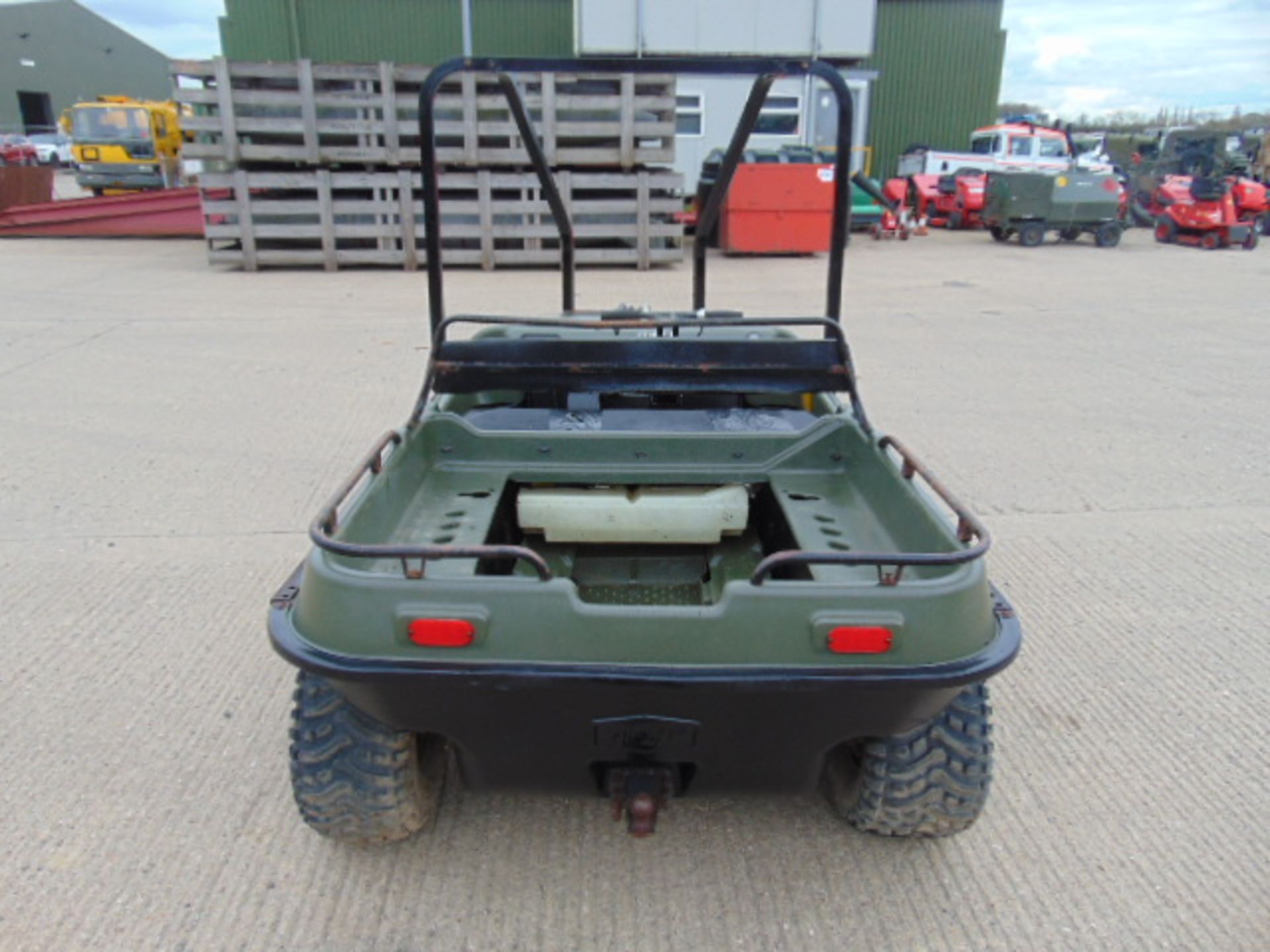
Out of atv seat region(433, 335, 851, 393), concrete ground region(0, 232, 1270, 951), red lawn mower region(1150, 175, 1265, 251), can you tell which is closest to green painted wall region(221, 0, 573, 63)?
red lawn mower region(1150, 175, 1265, 251)

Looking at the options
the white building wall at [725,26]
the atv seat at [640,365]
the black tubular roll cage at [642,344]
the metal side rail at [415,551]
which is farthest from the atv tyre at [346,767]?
the white building wall at [725,26]

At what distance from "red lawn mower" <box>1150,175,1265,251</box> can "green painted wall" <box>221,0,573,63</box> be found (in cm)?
1178

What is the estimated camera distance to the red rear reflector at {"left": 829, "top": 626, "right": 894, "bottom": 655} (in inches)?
67.0

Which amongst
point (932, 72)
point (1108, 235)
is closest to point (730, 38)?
point (932, 72)

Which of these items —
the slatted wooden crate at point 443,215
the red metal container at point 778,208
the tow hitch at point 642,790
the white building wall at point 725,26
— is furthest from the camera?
the white building wall at point 725,26

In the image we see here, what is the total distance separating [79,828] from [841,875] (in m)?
1.82

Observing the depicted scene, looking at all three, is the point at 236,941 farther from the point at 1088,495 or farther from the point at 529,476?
the point at 1088,495

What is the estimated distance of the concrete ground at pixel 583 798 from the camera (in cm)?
206

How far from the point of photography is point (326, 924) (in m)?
2.03

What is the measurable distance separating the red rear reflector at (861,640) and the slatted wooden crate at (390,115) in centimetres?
1001

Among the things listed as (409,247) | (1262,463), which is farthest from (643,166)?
(1262,463)

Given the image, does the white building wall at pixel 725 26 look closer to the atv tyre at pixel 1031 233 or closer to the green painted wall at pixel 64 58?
the atv tyre at pixel 1031 233

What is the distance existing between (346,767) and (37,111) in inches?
2212

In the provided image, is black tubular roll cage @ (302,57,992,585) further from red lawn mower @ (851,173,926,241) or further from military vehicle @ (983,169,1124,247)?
military vehicle @ (983,169,1124,247)
